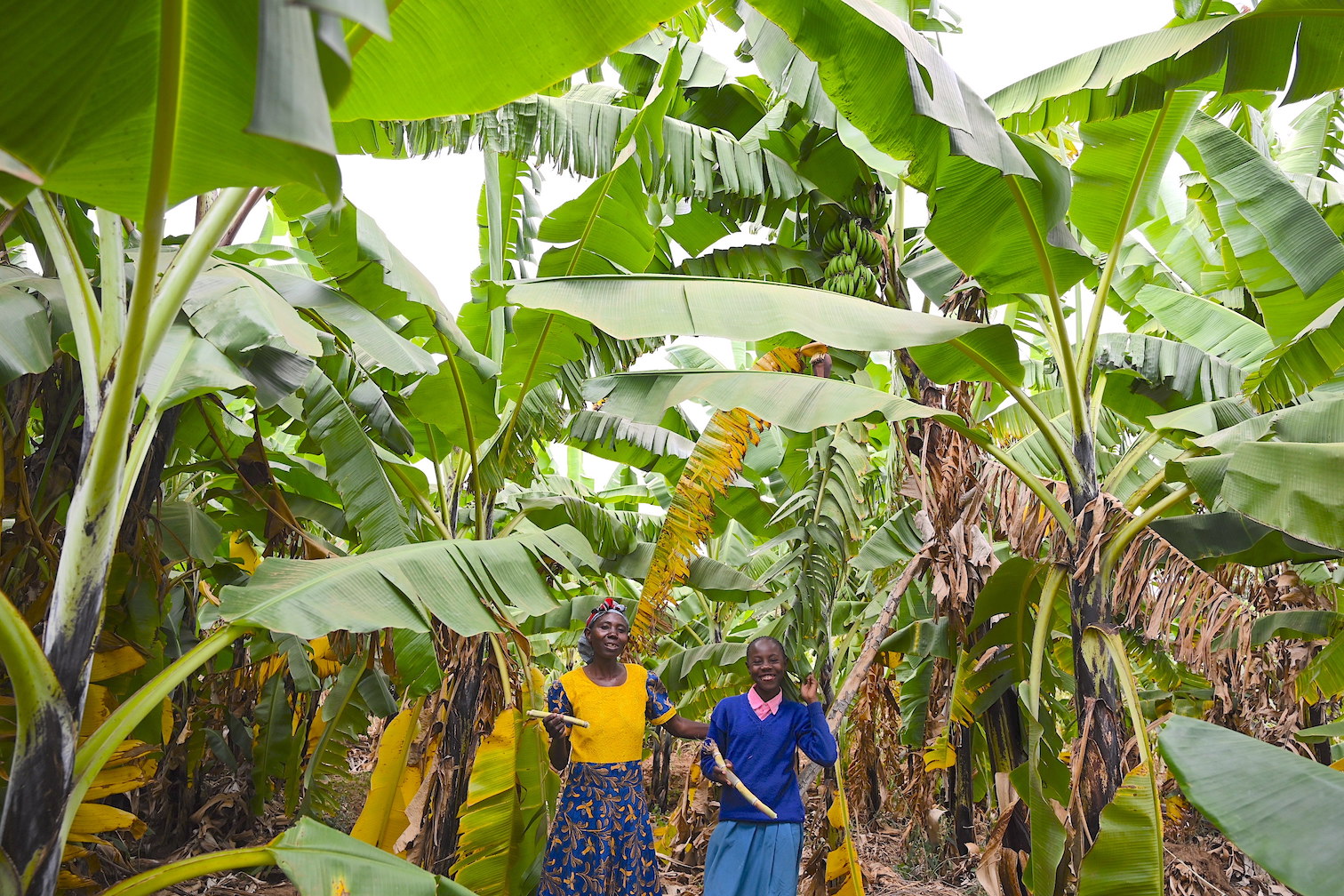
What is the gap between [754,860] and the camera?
367 centimetres

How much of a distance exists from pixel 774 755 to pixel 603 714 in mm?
769

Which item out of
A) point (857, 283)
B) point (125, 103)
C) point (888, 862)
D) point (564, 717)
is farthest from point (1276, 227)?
point (888, 862)

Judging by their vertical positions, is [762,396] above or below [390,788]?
above

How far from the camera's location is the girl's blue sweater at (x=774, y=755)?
3721 mm

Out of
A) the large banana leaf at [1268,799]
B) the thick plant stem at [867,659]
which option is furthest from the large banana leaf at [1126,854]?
the thick plant stem at [867,659]

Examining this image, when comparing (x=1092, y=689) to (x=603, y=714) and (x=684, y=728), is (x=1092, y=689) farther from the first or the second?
(x=603, y=714)

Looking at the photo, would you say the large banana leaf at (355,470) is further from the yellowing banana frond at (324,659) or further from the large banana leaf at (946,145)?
the large banana leaf at (946,145)

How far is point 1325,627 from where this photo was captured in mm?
3945

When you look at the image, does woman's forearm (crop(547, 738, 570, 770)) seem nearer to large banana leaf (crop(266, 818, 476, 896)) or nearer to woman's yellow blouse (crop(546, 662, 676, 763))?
woman's yellow blouse (crop(546, 662, 676, 763))

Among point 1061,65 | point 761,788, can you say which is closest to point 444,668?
point 761,788

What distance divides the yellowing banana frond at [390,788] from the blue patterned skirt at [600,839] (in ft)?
3.43

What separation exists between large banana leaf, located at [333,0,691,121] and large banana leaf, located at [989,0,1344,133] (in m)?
1.73

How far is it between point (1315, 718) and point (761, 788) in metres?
4.34

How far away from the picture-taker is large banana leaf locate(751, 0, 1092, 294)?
2.73 m
